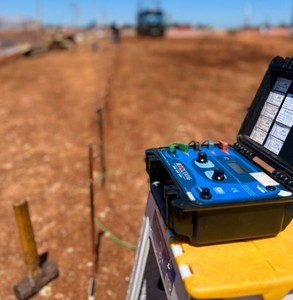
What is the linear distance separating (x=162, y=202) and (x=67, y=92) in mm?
9303

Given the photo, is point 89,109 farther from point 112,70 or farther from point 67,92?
point 112,70

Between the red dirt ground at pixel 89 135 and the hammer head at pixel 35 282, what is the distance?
0.09 metres

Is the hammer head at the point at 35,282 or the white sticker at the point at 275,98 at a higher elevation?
the white sticker at the point at 275,98

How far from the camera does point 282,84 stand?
70.2 inches

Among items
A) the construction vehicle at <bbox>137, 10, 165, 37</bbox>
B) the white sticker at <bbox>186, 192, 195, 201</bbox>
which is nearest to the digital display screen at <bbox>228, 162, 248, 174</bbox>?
the white sticker at <bbox>186, 192, 195, 201</bbox>

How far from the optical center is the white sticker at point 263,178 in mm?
1469

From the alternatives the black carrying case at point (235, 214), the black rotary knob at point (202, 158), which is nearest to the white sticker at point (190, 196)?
the black carrying case at point (235, 214)

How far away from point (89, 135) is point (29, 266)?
422 cm

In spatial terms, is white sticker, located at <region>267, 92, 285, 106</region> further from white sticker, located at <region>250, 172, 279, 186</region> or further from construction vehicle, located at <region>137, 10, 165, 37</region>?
construction vehicle, located at <region>137, 10, 165, 37</region>

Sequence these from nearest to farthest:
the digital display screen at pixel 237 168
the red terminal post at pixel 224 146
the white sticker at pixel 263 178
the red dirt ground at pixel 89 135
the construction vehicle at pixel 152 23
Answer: the white sticker at pixel 263 178 → the digital display screen at pixel 237 168 → the red terminal post at pixel 224 146 → the red dirt ground at pixel 89 135 → the construction vehicle at pixel 152 23

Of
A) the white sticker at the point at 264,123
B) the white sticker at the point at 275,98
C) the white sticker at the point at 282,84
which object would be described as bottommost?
the white sticker at the point at 264,123

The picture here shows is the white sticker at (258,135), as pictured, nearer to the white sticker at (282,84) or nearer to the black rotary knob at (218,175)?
the white sticker at (282,84)

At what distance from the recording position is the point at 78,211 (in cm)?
444

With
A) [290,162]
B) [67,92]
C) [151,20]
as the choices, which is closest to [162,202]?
[290,162]
